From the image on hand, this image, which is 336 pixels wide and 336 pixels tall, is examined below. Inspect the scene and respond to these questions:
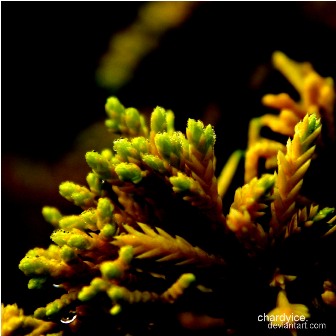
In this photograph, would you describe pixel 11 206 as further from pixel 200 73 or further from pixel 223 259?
pixel 223 259

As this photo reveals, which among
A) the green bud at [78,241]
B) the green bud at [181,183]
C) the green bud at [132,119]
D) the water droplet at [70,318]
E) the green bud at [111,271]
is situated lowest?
the water droplet at [70,318]

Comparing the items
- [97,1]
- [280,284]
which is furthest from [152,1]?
[280,284]

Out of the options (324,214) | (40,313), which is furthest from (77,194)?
(324,214)

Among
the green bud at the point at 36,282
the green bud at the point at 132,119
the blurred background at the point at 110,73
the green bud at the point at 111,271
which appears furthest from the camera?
the blurred background at the point at 110,73

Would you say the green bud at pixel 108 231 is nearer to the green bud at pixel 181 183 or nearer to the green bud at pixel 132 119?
the green bud at pixel 181 183

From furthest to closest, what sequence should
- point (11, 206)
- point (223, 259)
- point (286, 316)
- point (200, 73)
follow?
point (11, 206) < point (200, 73) < point (223, 259) < point (286, 316)

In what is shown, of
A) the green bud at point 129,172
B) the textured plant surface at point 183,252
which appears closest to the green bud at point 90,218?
the textured plant surface at point 183,252

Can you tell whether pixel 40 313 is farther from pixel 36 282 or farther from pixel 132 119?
pixel 132 119

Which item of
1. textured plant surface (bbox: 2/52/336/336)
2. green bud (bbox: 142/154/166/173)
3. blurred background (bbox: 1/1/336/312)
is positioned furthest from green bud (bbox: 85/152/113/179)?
blurred background (bbox: 1/1/336/312)
